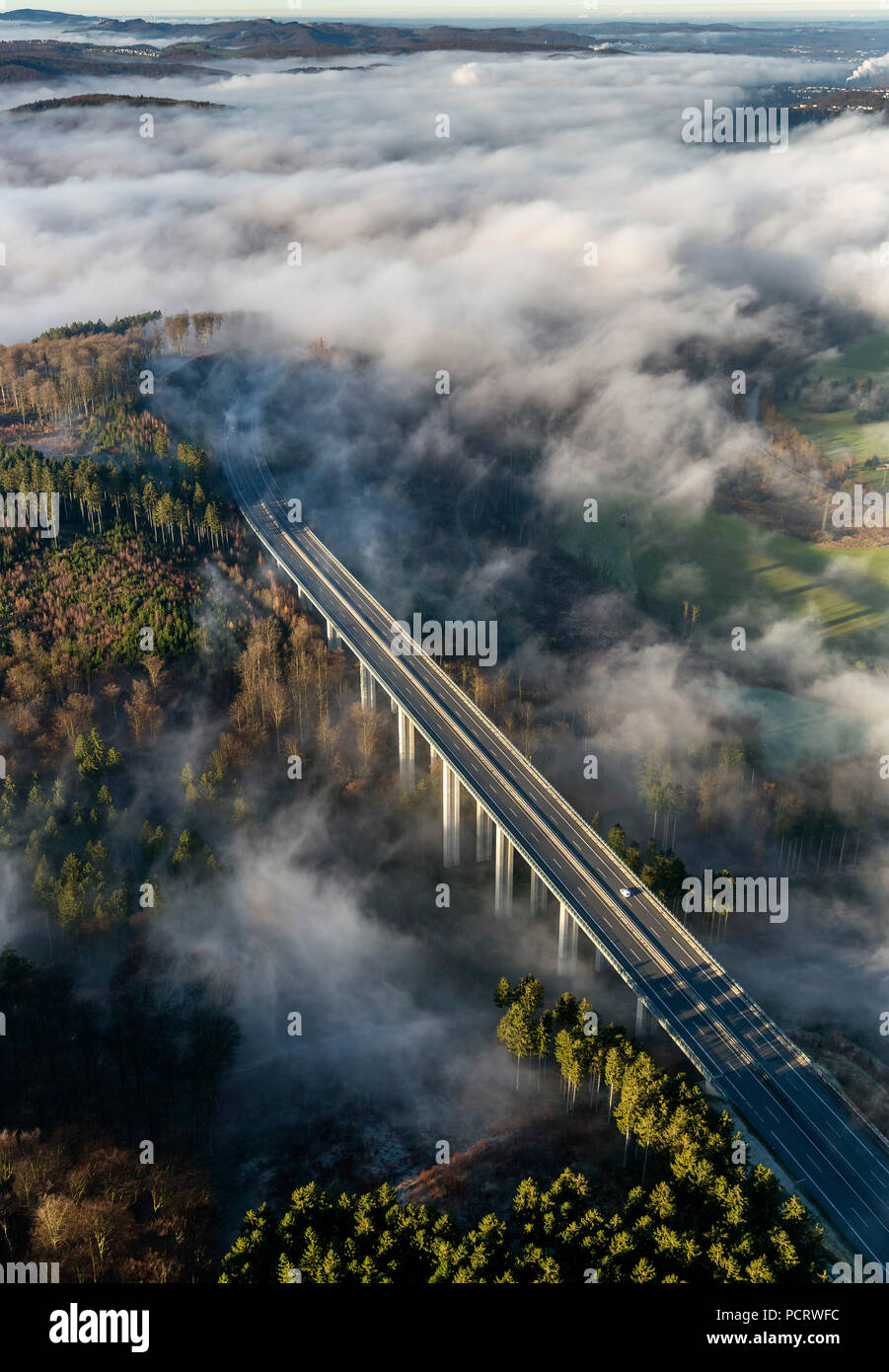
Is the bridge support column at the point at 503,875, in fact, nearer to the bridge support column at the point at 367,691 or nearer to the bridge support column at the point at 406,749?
the bridge support column at the point at 406,749

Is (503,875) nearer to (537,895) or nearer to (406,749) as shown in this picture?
(537,895)

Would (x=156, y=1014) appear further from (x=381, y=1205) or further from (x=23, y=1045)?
(x=381, y=1205)

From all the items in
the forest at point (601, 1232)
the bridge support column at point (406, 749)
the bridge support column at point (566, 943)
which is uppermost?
the bridge support column at point (406, 749)

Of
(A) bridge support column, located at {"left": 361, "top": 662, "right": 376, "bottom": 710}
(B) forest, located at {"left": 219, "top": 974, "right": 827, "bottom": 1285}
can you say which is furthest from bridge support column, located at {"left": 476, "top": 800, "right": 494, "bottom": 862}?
(B) forest, located at {"left": 219, "top": 974, "right": 827, "bottom": 1285}

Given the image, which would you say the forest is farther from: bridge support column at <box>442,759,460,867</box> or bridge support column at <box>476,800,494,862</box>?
bridge support column at <box>476,800,494,862</box>

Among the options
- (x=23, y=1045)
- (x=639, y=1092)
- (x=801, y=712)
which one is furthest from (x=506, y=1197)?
(x=801, y=712)

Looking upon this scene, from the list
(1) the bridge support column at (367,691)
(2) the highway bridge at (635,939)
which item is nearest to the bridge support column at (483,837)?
(2) the highway bridge at (635,939)
